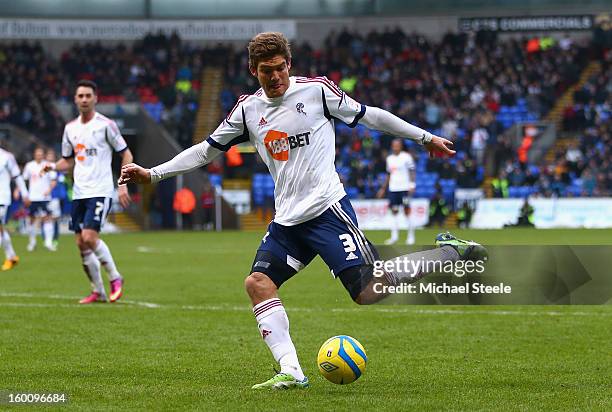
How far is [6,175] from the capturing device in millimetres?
18562

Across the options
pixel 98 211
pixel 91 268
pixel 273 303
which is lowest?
pixel 91 268

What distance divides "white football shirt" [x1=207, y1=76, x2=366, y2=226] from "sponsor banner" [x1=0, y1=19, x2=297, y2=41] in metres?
40.5

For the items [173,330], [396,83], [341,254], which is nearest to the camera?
[341,254]

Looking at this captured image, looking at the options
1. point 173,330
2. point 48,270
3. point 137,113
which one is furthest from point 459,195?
point 173,330

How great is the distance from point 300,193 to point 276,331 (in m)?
0.95

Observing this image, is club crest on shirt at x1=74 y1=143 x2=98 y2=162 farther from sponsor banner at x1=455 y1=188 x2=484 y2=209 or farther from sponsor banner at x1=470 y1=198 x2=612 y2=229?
sponsor banner at x1=455 y1=188 x2=484 y2=209

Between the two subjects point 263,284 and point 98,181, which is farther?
point 98,181

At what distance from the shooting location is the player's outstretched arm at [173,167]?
697 cm

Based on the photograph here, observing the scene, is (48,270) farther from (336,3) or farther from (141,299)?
(336,3)

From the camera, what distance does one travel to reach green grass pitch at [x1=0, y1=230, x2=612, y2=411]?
6496 mm

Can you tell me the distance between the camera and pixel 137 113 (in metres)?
40.6

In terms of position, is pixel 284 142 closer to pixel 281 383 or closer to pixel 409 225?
pixel 281 383

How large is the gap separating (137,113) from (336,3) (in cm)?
1246

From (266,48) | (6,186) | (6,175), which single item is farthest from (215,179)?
(266,48)
